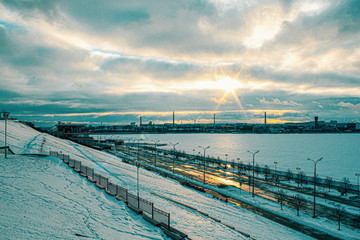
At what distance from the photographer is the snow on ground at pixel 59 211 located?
34.7 feet

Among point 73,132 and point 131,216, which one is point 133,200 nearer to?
point 131,216

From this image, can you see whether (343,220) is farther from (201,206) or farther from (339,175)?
(339,175)

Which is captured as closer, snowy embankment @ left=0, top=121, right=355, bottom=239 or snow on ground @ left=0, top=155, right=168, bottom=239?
snow on ground @ left=0, top=155, right=168, bottom=239

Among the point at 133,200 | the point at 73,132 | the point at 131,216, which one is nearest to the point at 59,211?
the point at 131,216

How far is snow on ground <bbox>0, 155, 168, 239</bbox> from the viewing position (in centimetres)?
1058

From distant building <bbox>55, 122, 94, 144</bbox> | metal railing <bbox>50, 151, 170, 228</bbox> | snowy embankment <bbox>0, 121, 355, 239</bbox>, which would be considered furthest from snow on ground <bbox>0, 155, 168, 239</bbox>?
distant building <bbox>55, 122, 94, 144</bbox>

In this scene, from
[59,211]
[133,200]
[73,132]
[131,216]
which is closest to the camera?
[59,211]

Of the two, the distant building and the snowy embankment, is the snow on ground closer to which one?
the snowy embankment

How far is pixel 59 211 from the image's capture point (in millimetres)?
13117

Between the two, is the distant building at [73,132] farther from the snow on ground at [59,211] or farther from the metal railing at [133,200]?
the snow on ground at [59,211]

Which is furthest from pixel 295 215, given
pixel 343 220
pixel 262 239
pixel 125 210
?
pixel 125 210

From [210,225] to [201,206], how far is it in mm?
6520

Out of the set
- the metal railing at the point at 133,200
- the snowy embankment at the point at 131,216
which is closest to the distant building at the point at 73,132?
the snowy embankment at the point at 131,216

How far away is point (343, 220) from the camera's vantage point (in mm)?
26172
